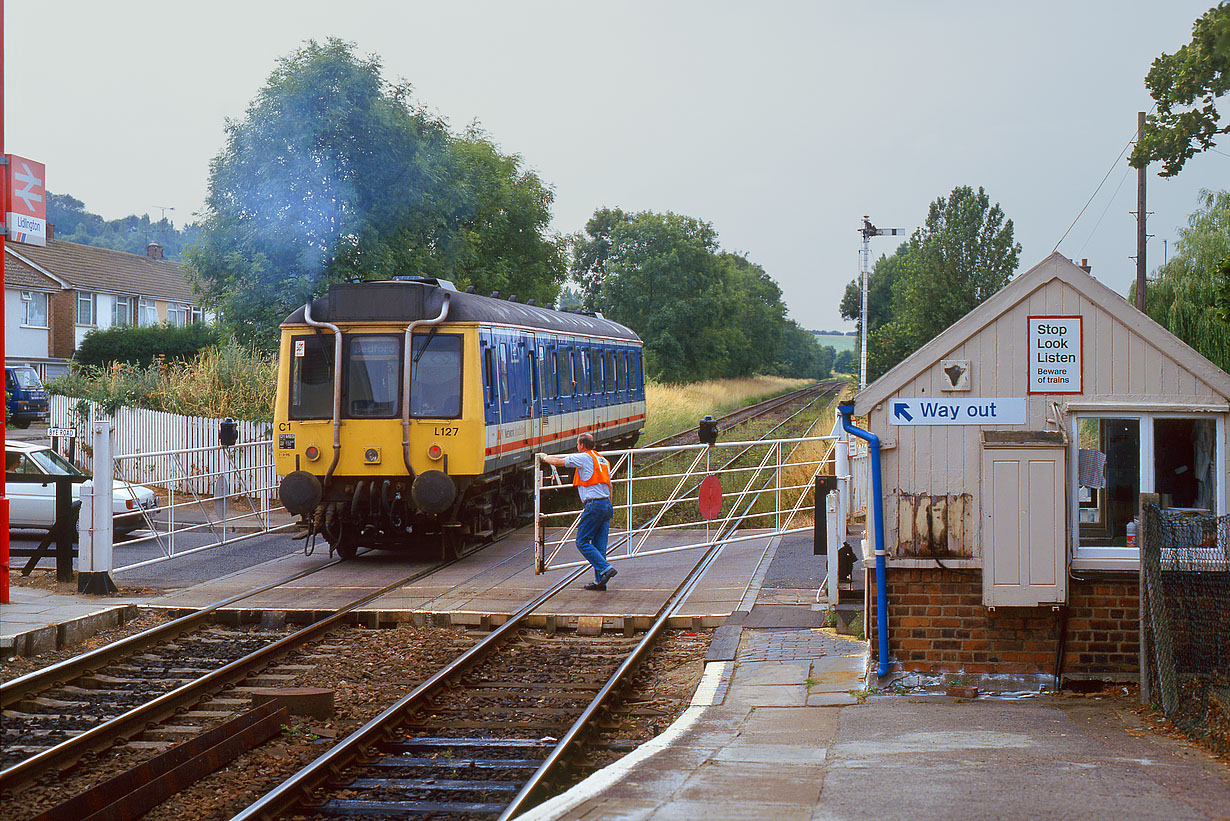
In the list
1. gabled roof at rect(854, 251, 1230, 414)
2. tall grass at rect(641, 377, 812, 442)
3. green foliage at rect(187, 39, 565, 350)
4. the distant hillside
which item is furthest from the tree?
the distant hillside

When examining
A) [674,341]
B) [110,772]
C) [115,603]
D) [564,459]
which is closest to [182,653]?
[115,603]

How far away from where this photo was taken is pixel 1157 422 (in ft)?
29.1

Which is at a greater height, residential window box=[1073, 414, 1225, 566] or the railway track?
residential window box=[1073, 414, 1225, 566]

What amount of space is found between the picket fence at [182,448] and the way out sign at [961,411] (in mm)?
11875

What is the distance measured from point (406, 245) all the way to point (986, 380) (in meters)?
20.9

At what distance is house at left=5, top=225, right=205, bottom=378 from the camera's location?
42594 mm

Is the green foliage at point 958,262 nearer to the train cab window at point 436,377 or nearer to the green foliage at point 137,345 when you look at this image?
the green foliage at point 137,345

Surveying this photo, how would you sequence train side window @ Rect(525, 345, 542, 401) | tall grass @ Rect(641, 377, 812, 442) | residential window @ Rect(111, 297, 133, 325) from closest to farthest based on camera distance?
train side window @ Rect(525, 345, 542, 401), tall grass @ Rect(641, 377, 812, 442), residential window @ Rect(111, 297, 133, 325)

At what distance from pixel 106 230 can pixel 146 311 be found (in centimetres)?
8837

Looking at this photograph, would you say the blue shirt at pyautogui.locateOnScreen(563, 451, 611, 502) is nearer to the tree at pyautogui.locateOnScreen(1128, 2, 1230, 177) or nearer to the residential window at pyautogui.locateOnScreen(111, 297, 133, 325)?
the tree at pyautogui.locateOnScreen(1128, 2, 1230, 177)

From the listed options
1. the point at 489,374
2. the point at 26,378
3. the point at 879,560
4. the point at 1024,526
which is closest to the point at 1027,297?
the point at 1024,526

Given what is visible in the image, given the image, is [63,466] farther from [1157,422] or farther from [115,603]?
[1157,422]

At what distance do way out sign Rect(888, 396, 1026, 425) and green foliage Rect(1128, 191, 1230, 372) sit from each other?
19208 millimetres

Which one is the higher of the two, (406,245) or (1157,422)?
(406,245)
